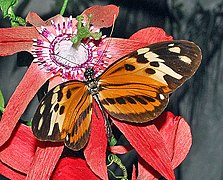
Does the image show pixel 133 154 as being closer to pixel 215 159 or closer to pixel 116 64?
pixel 215 159

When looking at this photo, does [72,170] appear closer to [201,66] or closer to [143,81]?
[143,81]

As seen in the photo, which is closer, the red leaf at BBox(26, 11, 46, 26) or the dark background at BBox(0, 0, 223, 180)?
the red leaf at BBox(26, 11, 46, 26)

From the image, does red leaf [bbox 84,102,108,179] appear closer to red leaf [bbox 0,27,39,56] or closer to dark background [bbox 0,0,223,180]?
red leaf [bbox 0,27,39,56]

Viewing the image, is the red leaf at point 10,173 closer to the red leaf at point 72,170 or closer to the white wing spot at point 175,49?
the red leaf at point 72,170

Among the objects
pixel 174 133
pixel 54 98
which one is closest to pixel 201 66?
pixel 174 133

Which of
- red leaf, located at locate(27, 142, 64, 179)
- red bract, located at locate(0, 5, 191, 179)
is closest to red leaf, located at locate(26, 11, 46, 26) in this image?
red bract, located at locate(0, 5, 191, 179)

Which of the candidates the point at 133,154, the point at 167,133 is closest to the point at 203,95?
the point at 133,154

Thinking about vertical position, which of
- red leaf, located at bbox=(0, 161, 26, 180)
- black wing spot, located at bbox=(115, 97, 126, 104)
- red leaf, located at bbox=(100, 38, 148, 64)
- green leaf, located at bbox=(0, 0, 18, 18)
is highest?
green leaf, located at bbox=(0, 0, 18, 18)

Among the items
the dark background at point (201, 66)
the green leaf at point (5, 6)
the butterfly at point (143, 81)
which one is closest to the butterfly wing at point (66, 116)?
the butterfly at point (143, 81)
